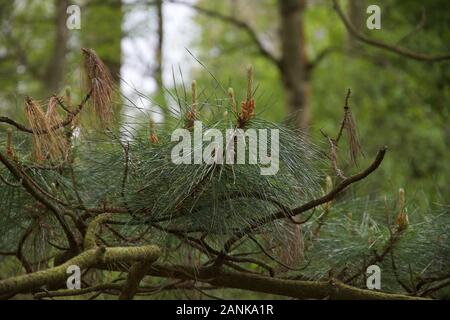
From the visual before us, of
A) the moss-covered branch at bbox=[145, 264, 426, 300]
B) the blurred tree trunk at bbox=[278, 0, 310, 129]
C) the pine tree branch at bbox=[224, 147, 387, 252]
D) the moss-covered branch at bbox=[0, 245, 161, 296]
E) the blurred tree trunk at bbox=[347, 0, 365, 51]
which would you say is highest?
the blurred tree trunk at bbox=[347, 0, 365, 51]

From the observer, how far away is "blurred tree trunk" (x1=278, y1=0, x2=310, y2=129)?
630 cm

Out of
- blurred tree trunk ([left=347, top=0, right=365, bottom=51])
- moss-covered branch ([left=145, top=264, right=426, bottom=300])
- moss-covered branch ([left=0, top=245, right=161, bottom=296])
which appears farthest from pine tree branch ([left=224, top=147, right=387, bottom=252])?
blurred tree trunk ([left=347, top=0, right=365, bottom=51])

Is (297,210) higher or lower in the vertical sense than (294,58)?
lower

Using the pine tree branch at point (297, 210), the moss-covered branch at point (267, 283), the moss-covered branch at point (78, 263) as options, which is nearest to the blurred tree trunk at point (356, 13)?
the moss-covered branch at point (267, 283)

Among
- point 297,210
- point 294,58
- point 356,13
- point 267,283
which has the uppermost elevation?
point 356,13

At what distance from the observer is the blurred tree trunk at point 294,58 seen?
6.30m

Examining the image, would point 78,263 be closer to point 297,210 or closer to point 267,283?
point 297,210

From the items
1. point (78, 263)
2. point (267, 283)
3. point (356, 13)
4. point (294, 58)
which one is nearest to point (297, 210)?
point (267, 283)

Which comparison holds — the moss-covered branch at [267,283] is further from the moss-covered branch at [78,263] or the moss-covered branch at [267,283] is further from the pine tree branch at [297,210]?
the moss-covered branch at [78,263]

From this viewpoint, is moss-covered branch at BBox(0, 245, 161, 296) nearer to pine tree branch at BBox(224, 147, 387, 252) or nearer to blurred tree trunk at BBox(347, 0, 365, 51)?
pine tree branch at BBox(224, 147, 387, 252)

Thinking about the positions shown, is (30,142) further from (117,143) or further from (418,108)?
(418,108)

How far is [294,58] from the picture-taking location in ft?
20.8

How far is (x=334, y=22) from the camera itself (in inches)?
355
